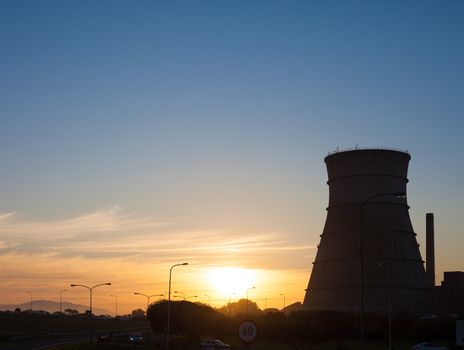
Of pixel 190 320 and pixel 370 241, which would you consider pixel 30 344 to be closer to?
pixel 190 320

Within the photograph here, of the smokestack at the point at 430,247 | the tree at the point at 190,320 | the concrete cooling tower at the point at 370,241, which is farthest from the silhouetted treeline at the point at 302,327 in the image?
the smokestack at the point at 430,247

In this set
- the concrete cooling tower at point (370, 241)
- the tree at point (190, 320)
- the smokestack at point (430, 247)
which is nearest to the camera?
the tree at point (190, 320)

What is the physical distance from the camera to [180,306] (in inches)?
2800

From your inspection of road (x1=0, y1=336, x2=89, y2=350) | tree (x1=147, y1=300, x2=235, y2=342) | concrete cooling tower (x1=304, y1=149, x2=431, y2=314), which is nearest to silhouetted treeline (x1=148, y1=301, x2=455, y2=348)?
tree (x1=147, y1=300, x2=235, y2=342)

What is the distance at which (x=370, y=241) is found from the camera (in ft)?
260

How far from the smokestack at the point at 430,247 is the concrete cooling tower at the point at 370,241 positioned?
13812 mm

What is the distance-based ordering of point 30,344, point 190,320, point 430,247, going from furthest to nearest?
point 430,247 < point 190,320 < point 30,344

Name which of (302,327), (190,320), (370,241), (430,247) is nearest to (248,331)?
(190,320)

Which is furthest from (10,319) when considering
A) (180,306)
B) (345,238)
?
(345,238)

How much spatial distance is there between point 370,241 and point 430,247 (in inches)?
772

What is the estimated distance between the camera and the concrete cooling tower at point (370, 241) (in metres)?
76.6

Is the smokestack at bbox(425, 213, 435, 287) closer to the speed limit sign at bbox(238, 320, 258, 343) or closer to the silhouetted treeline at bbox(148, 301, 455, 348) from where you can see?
the silhouetted treeline at bbox(148, 301, 455, 348)

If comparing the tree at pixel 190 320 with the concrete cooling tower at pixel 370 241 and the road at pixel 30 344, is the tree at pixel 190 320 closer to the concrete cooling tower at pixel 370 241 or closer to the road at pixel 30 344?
the road at pixel 30 344

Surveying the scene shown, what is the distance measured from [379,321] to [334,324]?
505cm
